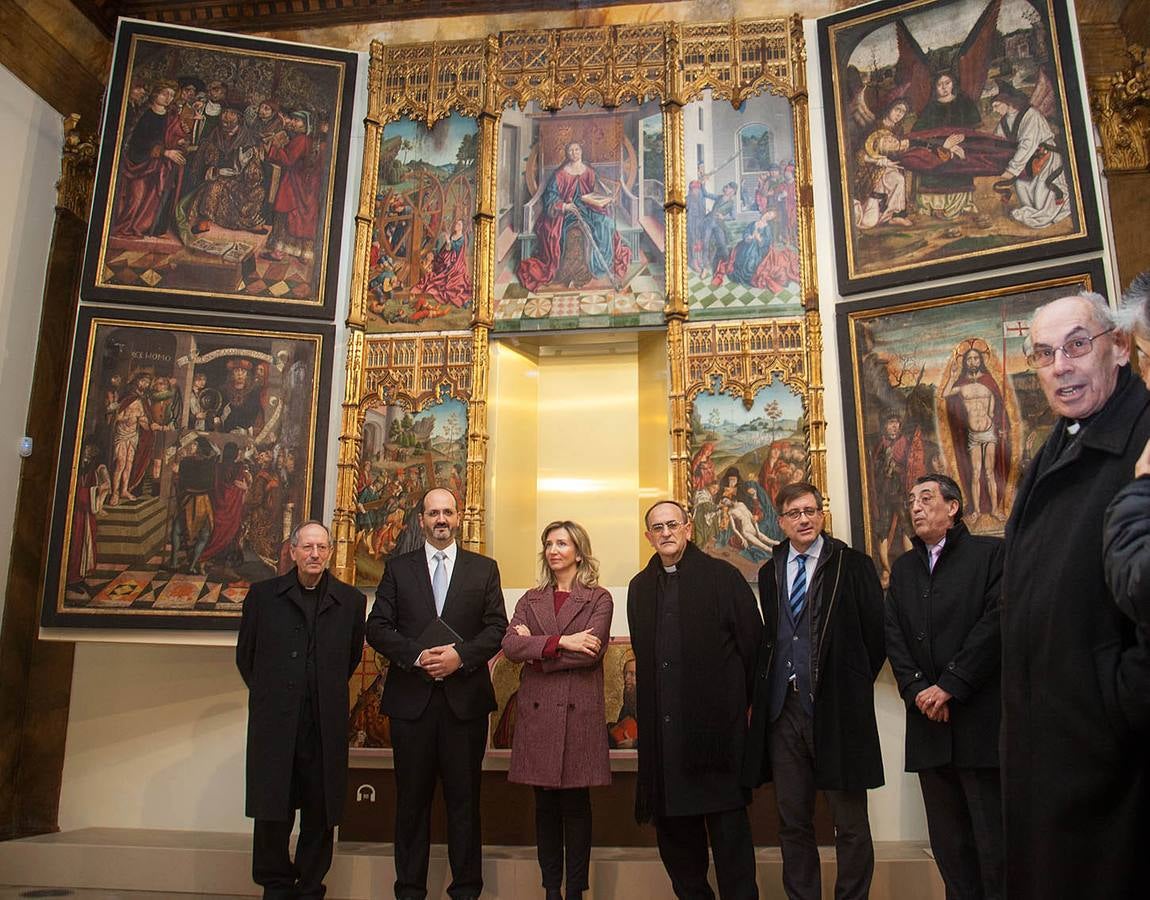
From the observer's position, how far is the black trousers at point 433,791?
14.3ft

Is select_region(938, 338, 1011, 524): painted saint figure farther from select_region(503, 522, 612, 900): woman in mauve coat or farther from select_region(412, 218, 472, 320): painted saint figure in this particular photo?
select_region(412, 218, 472, 320): painted saint figure

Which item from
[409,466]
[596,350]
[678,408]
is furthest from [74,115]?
[678,408]

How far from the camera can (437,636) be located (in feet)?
15.0

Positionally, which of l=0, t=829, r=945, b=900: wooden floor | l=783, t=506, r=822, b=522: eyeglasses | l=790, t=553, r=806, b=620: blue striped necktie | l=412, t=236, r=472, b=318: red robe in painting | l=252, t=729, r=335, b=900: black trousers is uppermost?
l=412, t=236, r=472, b=318: red robe in painting

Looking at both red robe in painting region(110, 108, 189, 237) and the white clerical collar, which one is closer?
the white clerical collar

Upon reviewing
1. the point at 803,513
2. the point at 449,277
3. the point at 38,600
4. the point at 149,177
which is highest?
the point at 149,177

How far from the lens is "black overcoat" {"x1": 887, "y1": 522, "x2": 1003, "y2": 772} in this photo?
3.75m

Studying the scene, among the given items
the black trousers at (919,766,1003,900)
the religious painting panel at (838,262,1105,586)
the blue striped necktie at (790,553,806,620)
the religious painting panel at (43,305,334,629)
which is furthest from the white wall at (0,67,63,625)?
the black trousers at (919,766,1003,900)

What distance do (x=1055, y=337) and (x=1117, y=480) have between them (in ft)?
1.35

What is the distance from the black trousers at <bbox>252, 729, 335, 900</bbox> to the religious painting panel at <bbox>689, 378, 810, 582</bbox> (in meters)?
3.23

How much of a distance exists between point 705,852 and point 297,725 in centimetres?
207

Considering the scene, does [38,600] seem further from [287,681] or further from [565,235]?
[565,235]

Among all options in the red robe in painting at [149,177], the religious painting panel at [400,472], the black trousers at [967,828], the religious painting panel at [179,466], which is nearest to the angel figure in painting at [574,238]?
the religious painting panel at [400,472]

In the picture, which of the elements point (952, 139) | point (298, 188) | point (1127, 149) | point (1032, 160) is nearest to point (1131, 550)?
point (1032, 160)
